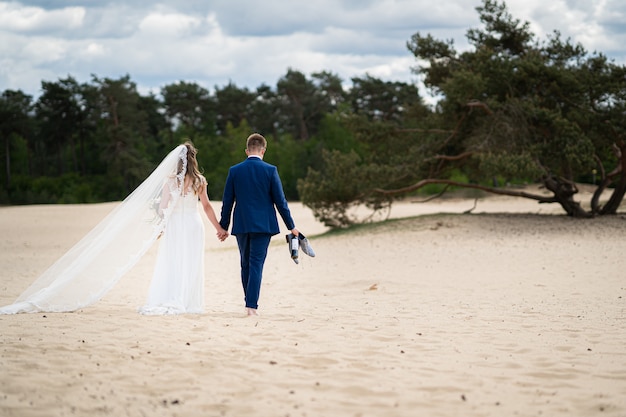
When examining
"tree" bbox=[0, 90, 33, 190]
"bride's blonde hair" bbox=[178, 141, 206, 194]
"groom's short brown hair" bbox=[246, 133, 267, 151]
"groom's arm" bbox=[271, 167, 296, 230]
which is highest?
"tree" bbox=[0, 90, 33, 190]

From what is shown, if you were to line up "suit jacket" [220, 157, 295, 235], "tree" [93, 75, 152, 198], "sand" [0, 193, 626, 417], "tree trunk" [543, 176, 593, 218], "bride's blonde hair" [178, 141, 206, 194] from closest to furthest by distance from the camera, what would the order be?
"sand" [0, 193, 626, 417] < "suit jacket" [220, 157, 295, 235] < "bride's blonde hair" [178, 141, 206, 194] < "tree trunk" [543, 176, 593, 218] < "tree" [93, 75, 152, 198]

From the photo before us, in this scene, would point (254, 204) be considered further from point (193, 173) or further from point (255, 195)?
point (193, 173)

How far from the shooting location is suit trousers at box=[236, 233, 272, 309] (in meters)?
7.74

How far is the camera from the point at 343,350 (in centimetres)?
627

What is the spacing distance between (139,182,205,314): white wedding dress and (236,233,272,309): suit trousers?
1.96 ft

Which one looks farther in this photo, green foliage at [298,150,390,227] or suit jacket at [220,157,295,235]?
green foliage at [298,150,390,227]

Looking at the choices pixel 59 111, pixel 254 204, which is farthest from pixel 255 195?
pixel 59 111

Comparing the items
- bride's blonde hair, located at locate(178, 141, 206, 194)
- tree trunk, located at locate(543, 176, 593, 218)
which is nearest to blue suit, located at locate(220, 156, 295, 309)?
bride's blonde hair, located at locate(178, 141, 206, 194)

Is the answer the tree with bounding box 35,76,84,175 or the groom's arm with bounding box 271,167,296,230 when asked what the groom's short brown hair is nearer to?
the groom's arm with bounding box 271,167,296,230

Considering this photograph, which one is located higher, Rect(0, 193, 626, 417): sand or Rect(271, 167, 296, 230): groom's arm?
Rect(271, 167, 296, 230): groom's arm

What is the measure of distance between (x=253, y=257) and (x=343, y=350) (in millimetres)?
1873

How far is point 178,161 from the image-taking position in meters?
8.17

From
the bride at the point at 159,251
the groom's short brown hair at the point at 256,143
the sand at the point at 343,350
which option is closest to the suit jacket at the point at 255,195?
the groom's short brown hair at the point at 256,143

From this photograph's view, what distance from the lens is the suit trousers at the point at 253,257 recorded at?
7742 mm
